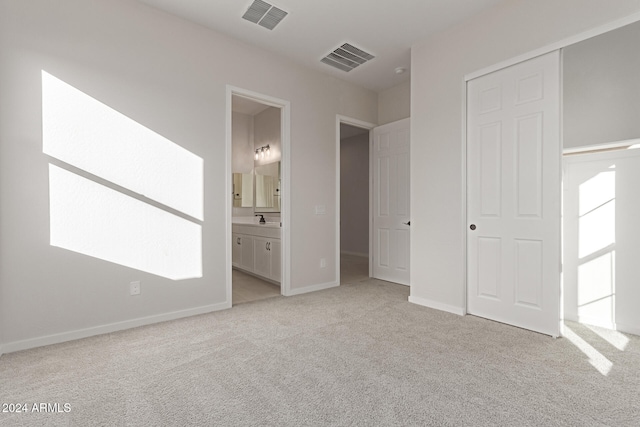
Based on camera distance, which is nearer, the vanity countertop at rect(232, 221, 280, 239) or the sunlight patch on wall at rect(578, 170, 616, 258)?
the sunlight patch on wall at rect(578, 170, 616, 258)

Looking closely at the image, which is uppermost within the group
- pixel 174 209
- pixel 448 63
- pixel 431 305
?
pixel 448 63

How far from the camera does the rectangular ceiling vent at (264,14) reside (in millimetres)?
2922

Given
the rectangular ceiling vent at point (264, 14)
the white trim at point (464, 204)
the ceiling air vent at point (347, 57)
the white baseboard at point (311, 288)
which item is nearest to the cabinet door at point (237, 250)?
the white baseboard at point (311, 288)

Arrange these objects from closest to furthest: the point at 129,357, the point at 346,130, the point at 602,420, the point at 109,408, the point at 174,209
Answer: the point at 602,420
the point at 109,408
the point at 129,357
the point at 174,209
the point at 346,130

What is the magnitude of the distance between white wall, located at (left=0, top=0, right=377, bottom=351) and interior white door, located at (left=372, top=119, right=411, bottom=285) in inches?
52.9

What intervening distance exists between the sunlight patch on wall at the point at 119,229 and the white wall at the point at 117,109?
0.24 feet

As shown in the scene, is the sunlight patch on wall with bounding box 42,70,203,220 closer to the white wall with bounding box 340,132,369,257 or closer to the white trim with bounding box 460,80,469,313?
the white trim with bounding box 460,80,469,313

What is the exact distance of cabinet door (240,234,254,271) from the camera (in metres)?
5.01

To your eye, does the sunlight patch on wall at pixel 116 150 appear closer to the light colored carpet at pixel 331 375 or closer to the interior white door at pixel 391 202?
the light colored carpet at pixel 331 375

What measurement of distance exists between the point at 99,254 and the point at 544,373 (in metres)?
3.43

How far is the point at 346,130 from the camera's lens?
7148 millimetres

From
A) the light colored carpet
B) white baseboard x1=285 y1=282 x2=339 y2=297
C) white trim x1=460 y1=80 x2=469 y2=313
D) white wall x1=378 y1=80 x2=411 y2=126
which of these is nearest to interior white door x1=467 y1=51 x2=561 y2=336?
white trim x1=460 y1=80 x2=469 y2=313

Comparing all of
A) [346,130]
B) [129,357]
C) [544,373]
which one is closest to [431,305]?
[544,373]

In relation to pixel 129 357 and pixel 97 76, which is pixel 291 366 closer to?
pixel 129 357
